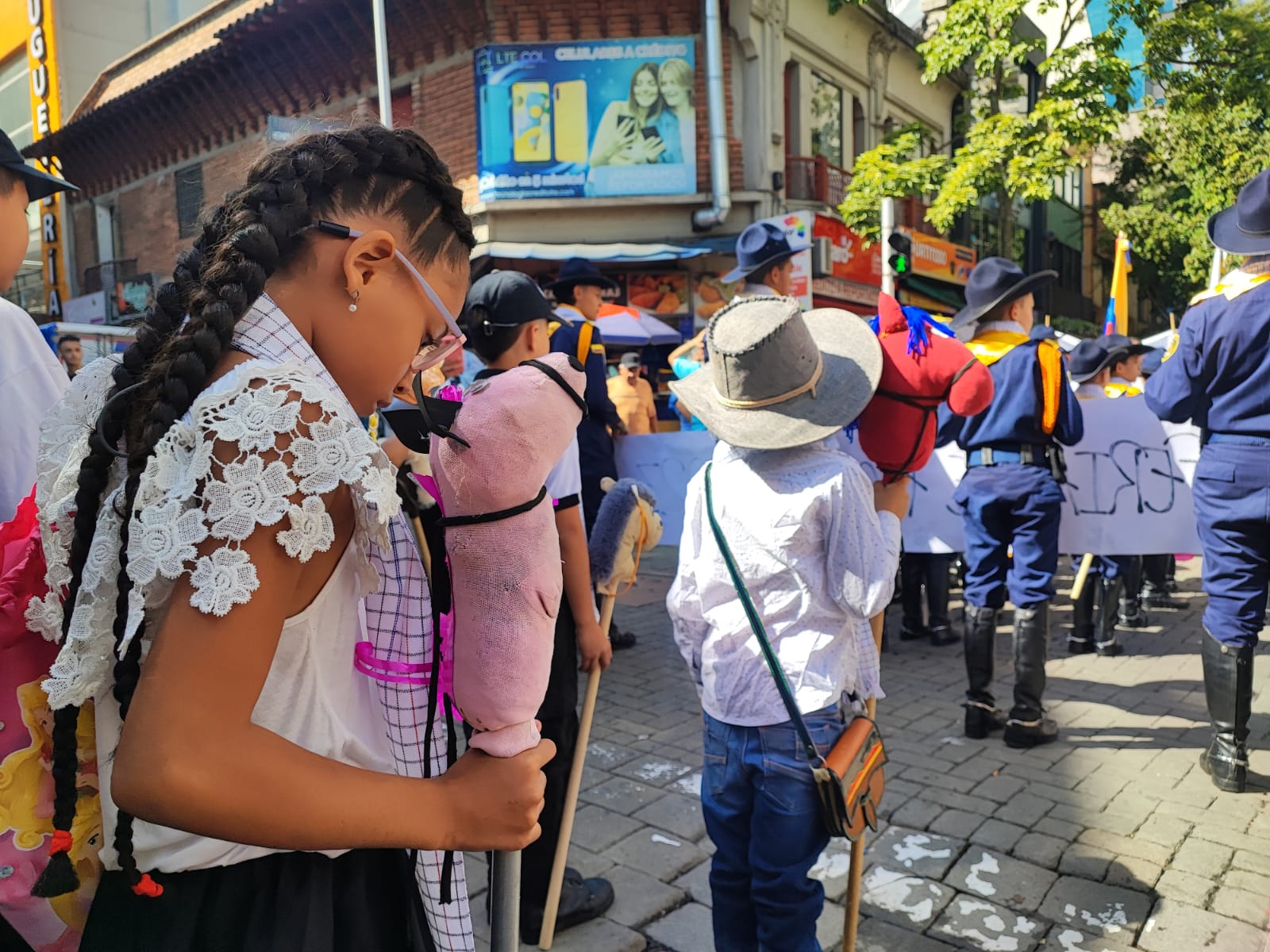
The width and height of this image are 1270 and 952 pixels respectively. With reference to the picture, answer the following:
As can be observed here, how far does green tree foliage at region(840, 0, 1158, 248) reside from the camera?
38.7ft

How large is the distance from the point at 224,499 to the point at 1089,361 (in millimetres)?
7528

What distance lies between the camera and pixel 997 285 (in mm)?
4328

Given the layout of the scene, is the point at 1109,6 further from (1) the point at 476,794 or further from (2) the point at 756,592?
(1) the point at 476,794

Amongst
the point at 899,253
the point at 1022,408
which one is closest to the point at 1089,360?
the point at 899,253

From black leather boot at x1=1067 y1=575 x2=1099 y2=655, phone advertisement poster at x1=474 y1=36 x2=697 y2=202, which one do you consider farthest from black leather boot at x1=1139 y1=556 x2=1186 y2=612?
phone advertisement poster at x1=474 y1=36 x2=697 y2=202

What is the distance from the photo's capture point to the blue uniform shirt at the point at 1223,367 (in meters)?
3.62

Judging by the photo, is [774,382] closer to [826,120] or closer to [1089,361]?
[1089,361]

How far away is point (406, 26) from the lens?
1436 cm

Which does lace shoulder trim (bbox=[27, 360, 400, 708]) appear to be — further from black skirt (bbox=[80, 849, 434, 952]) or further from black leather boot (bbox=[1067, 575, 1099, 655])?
black leather boot (bbox=[1067, 575, 1099, 655])

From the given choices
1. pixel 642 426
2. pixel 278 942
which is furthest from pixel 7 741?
pixel 642 426

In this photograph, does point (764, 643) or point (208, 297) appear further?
point (764, 643)

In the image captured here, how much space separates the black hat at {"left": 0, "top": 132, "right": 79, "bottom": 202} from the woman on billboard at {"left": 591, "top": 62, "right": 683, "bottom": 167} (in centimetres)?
1192

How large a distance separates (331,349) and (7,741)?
0.60 metres

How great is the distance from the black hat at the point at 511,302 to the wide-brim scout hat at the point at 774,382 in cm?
57
